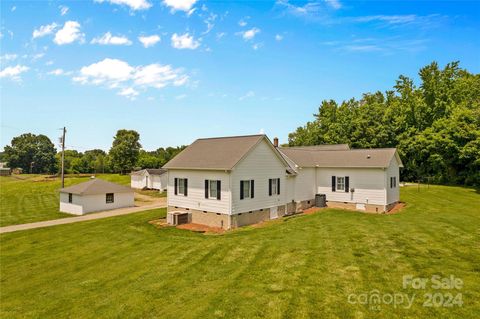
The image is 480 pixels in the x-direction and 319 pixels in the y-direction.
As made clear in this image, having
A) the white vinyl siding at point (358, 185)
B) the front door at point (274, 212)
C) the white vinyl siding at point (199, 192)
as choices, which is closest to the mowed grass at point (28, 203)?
the white vinyl siding at point (199, 192)

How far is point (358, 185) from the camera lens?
2659 cm

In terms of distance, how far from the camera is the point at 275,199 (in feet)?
80.2

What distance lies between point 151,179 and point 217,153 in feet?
113

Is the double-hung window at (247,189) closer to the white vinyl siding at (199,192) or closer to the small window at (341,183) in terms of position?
the white vinyl siding at (199,192)

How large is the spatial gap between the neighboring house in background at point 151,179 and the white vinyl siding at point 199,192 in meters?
28.3

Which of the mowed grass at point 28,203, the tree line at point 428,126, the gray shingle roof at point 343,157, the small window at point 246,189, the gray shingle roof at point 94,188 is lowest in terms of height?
the mowed grass at point 28,203

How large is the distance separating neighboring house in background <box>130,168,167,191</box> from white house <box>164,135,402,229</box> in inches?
1071

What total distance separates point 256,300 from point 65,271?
386 inches

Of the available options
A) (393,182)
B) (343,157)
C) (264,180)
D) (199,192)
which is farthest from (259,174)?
(393,182)

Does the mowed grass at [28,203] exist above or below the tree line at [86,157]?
below

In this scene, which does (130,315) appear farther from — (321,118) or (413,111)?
(321,118)

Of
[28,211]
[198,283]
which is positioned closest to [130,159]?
[28,211]

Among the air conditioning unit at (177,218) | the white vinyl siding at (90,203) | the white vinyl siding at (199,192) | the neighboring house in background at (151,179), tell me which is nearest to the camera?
the white vinyl siding at (199,192)

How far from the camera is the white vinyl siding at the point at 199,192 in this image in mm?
20922
